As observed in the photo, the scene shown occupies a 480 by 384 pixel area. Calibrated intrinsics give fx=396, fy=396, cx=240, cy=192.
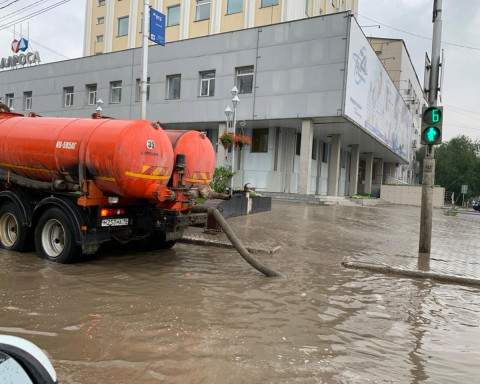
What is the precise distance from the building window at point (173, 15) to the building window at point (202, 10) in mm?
2221

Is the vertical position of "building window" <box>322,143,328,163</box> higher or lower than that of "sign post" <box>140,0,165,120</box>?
lower

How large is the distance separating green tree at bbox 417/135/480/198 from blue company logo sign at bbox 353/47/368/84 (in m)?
40.6

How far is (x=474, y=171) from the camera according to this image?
58906 millimetres

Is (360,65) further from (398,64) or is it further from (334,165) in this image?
(398,64)

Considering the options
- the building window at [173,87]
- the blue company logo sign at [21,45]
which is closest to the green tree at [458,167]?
the building window at [173,87]

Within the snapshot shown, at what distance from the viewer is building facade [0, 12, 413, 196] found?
73.0ft

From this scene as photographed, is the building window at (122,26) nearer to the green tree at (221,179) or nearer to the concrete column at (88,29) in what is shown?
the concrete column at (88,29)

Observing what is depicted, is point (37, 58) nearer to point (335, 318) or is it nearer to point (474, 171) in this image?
point (335, 318)

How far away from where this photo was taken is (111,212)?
21.7 feet

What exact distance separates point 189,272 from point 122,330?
2.63 meters

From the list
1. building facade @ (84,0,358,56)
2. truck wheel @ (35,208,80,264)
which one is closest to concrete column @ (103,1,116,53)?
building facade @ (84,0,358,56)

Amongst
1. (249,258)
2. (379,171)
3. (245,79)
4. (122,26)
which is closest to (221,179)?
(249,258)

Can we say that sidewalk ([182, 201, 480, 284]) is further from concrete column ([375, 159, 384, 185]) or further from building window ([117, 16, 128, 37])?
concrete column ([375, 159, 384, 185])

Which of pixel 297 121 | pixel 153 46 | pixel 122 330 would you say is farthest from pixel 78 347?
pixel 153 46
